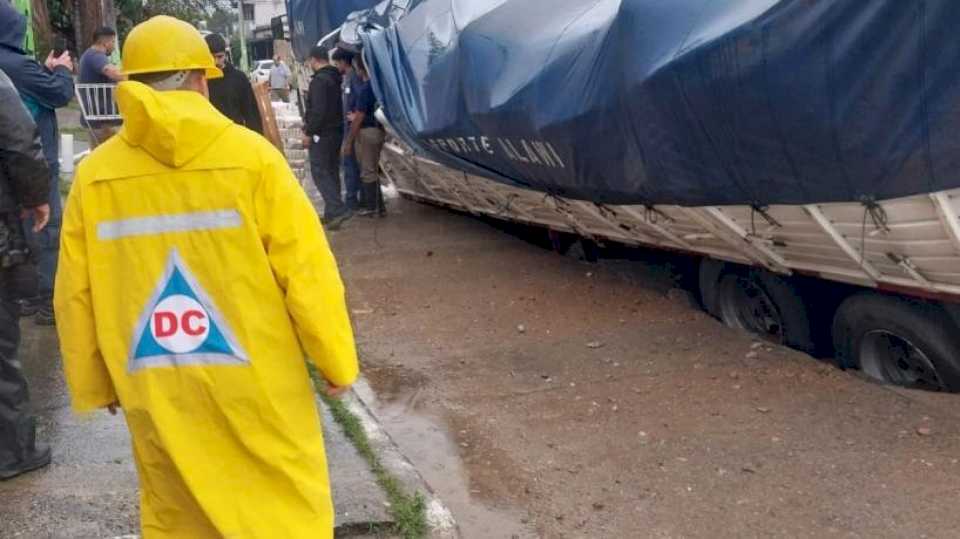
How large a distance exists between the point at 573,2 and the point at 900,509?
3.94 metres

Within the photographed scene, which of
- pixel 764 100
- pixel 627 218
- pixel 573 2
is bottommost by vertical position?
pixel 627 218

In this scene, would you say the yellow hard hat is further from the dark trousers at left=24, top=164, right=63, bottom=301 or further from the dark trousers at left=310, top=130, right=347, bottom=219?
the dark trousers at left=310, top=130, right=347, bottom=219

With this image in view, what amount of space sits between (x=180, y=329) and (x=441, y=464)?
2.69 metres

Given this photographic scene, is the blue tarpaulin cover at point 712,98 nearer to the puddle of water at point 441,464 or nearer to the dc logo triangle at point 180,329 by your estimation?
the puddle of water at point 441,464

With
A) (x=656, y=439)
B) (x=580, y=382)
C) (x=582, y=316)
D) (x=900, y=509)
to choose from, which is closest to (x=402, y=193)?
(x=582, y=316)

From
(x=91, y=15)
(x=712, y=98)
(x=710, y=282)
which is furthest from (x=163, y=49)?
(x=91, y=15)

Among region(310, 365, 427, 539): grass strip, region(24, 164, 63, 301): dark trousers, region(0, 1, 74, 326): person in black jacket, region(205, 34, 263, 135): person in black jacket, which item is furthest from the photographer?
region(205, 34, 263, 135): person in black jacket

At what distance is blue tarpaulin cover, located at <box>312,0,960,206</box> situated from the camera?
183 inches

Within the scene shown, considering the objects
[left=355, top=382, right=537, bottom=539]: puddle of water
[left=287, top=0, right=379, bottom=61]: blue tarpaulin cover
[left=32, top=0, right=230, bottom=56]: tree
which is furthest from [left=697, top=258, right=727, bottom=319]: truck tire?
[left=32, top=0, right=230, bottom=56]: tree

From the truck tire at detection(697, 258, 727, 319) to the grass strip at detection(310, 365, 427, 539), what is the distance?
285cm

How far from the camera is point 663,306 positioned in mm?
8195

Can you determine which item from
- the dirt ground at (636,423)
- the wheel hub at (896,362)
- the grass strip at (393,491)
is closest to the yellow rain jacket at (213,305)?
the grass strip at (393,491)

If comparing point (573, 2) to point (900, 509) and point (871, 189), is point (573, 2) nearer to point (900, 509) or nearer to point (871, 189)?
point (871, 189)

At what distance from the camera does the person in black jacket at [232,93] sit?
8758 millimetres
